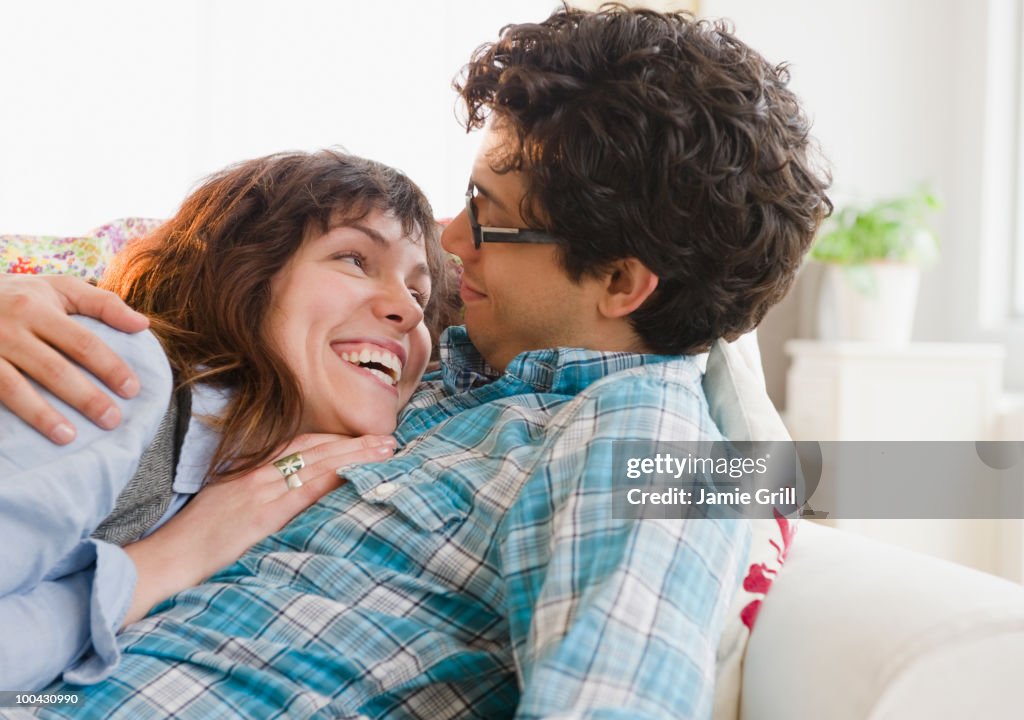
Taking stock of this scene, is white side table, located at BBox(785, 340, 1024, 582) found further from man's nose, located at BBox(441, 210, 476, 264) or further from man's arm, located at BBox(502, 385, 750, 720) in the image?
man's arm, located at BBox(502, 385, 750, 720)

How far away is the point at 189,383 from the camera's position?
3.80 feet

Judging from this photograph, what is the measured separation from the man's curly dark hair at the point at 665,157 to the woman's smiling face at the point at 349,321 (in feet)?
0.71

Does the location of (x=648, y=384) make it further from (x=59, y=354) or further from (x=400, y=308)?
(x=59, y=354)

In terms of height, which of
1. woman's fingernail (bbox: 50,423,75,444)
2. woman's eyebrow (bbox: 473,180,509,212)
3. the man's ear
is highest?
woman's eyebrow (bbox: 473,180,509,212)

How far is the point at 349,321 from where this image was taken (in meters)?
1.30

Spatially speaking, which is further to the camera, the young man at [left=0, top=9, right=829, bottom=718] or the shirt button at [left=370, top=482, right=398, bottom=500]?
the shirt button at [left=370, top=482, right=398, bottom=500]

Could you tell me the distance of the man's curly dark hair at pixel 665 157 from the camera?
1.16 m

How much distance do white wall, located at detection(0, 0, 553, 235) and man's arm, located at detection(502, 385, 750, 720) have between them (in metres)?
2.83

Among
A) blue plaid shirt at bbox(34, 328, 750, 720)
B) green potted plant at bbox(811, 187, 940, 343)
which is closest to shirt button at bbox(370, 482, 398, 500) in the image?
blue plaid shirt at bbox(34, 328, 750, 720)

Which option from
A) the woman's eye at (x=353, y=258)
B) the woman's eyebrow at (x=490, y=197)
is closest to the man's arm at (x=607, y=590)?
the woman's eyebrow at (x=490, y=197)

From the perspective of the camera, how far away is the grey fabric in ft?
3.58

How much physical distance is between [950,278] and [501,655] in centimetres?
341

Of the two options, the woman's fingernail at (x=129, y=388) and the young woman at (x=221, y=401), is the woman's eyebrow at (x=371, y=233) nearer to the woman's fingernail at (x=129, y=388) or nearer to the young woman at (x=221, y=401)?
the young woman at (x=221, y=401)

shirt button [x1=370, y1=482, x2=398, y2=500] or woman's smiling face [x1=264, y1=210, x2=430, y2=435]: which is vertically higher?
woman's smiling face [x1=264, y1=210, x2=430, y2=435]
